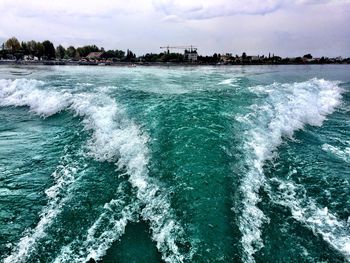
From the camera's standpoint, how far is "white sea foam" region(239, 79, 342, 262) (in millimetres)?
7582

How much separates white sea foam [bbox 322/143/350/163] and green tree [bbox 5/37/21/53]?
5802 inches

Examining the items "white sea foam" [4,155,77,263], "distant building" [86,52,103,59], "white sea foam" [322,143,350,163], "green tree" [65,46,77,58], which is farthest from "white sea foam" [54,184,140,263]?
"green tree" [65,46,77,58]

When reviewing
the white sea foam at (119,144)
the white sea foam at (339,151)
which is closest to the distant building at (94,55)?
the white sea foam at (119,144)

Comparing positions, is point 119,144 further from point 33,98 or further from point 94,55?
point 94,55

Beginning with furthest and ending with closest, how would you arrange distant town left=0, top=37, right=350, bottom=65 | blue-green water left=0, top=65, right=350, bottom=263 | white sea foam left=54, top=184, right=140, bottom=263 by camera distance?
distant town left=0, top=37, right=350, bottom=65
blue-green water left=0, top=65, right=350, bottom=263
white sea foam left=54, top=184, right=140, bottom=263

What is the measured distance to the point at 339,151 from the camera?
45.6ft

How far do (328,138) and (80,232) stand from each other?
13772 millimetres

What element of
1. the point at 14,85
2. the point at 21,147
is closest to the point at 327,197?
the point at 21,147

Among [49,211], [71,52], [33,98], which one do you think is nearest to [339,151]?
[49,211]

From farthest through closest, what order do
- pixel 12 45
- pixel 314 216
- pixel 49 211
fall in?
pixel 12 45, pixel 49 211, pixel 314 216

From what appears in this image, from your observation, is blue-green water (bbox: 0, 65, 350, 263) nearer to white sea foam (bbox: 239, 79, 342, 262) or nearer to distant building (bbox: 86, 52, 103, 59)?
white sea foam (bbox: 239, 79, 342, 262)

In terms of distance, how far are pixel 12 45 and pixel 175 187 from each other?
488 feet

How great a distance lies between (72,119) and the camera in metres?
18.1

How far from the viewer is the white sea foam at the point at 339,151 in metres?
13.1
